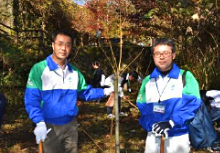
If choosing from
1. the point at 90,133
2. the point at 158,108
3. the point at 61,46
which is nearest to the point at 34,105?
the point at 61,46

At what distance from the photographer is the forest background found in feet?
16.8

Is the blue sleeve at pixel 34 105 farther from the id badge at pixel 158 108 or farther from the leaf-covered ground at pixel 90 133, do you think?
the leaf-covered ground at pixel 90 133

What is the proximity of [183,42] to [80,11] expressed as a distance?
9.44m

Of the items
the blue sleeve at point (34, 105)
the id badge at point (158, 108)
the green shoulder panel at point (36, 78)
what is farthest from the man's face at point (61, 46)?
the id badge at point (158, 108)

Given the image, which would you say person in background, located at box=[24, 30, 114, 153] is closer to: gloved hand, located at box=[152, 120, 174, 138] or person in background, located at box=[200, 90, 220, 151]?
gloved hand, located at box=[152, 120, 174, 138]

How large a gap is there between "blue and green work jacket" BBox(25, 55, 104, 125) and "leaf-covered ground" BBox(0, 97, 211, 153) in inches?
44.5

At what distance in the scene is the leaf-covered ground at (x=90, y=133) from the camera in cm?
473

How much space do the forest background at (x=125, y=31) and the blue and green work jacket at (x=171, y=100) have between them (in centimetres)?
87

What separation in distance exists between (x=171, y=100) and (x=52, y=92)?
3.31ft

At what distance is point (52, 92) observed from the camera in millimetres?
2467

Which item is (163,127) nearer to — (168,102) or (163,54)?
(168,102)

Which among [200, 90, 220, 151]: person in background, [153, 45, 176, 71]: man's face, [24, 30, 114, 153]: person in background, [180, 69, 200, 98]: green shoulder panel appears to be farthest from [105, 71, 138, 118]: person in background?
[200, 90, 220, 151]: person in background

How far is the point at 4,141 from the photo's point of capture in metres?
5.10

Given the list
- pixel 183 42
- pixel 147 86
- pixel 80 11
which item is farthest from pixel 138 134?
pixel 80 11
